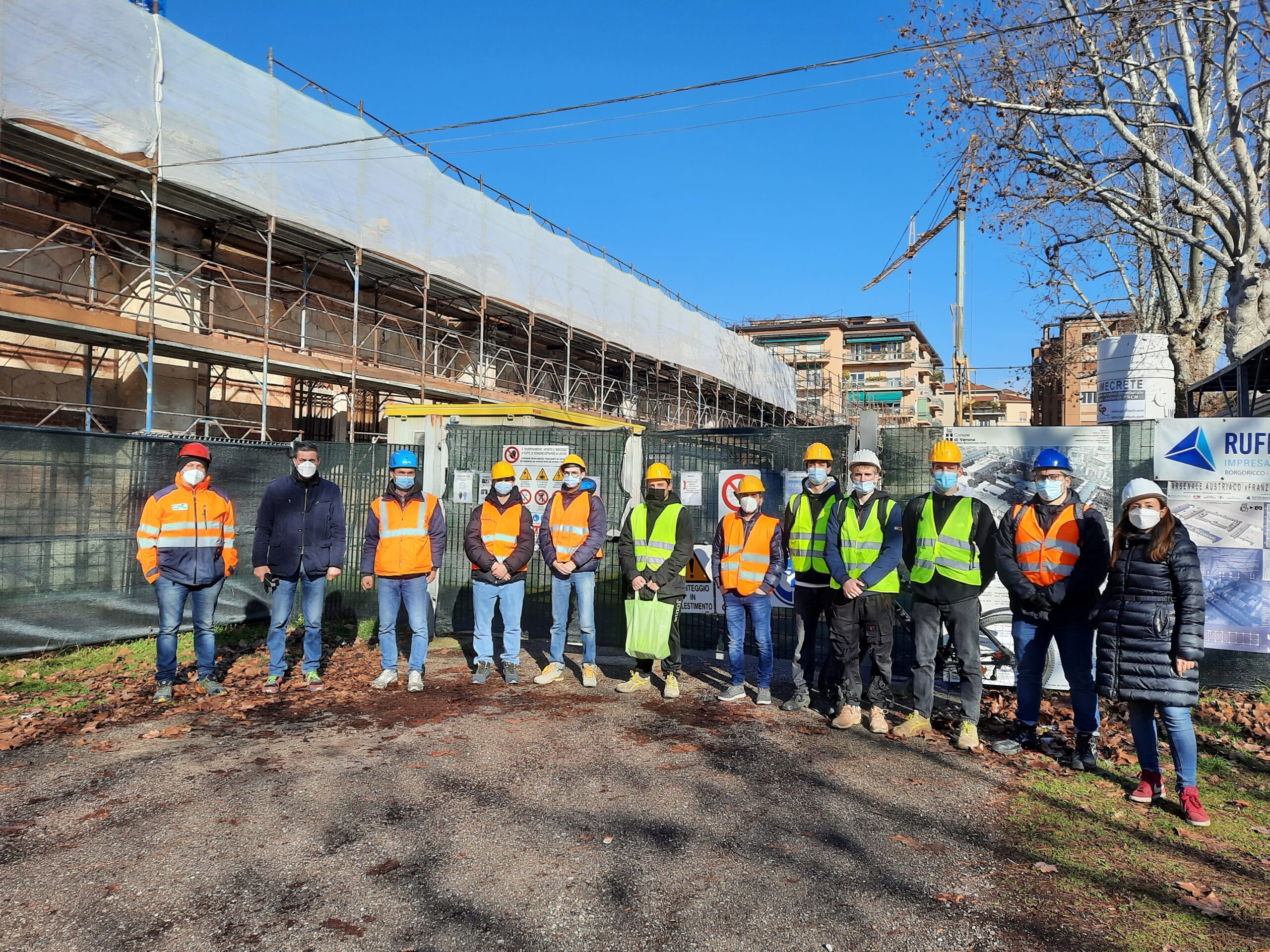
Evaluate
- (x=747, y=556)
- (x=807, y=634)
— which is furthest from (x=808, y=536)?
(x=807, y=634)

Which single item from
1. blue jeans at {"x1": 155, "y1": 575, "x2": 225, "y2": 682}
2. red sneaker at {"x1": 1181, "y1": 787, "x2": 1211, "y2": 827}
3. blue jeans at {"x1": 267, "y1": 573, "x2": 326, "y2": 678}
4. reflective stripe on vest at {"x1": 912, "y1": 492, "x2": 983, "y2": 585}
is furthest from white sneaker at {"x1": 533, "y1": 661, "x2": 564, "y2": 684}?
red sneaker at {"x1": 1181, "y1": 787, "x2": 1211, "y2": 827}

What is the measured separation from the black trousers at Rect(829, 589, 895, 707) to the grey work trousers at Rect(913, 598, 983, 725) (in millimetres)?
232

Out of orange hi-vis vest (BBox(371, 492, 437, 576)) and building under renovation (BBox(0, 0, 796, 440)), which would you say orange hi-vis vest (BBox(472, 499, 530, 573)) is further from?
building under renovation (BBox(0, 0, 796, 440))

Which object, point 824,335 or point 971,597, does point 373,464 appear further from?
point 824,335

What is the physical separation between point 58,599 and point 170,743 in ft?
11.2

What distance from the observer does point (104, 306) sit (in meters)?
13.7

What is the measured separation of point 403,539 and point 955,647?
4576mm

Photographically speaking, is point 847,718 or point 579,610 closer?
point 847,718

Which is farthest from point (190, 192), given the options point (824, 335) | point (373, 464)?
point (824, 335)

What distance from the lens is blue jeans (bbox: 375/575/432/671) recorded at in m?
6.76

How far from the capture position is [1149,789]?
4492 mm

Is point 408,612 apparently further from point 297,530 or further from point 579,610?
point 579,610

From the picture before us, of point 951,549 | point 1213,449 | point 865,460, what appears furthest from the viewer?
point 1213,449

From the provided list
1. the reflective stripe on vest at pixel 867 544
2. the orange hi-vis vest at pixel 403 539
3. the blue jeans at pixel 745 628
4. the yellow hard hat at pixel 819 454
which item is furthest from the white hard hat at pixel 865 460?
the orange hi-vis vest at pixel 403 539
